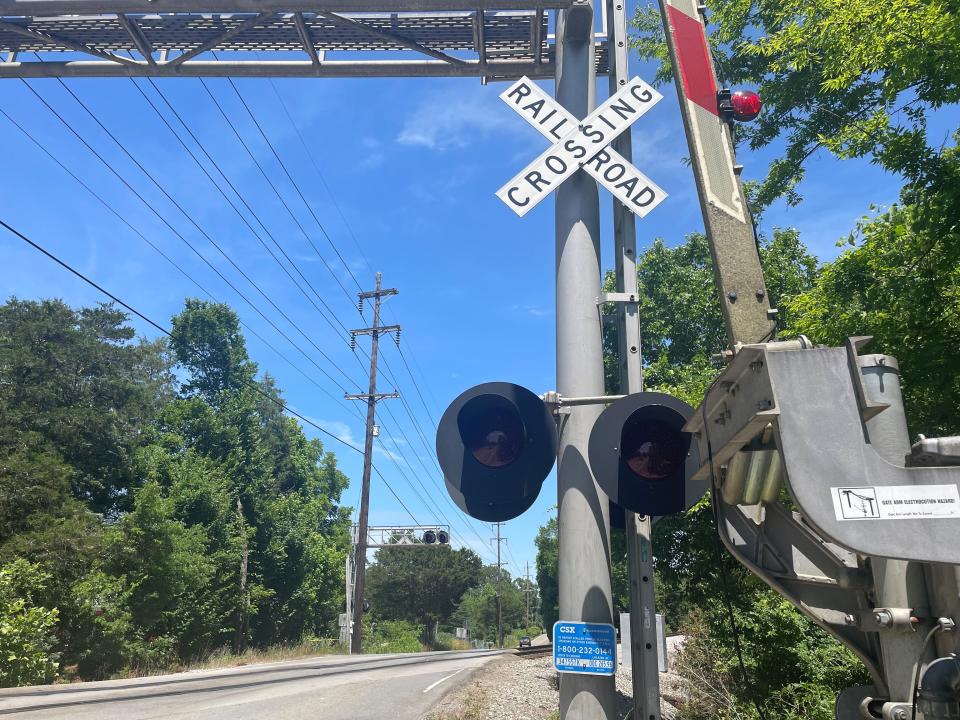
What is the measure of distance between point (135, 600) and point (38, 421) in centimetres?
1419

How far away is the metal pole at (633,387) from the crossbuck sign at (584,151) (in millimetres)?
188

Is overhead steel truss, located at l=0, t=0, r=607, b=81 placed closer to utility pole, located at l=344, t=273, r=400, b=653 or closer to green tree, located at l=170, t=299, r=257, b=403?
utility pole, located at l=344, t=273, r=400, b=653

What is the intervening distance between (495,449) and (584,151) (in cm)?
156

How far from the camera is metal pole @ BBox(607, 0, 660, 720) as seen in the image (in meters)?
A: 2.96

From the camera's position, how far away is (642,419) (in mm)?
3047

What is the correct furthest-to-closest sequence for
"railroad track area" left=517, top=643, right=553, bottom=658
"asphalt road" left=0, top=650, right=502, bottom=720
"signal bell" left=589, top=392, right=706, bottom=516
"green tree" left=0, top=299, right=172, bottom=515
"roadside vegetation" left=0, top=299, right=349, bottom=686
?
"green tree" left=0, top=299, right=172, bottom=515 < "railroad track area" left=517, top=643, right=553, bottom=658 < "roadside vegetation" left=0, top=299, right=349, bottom=686 < "asphalt road" left=0, top=650, right=502, bottom=720 < "signal bell" left=589, top=392, right=706, bottom=516

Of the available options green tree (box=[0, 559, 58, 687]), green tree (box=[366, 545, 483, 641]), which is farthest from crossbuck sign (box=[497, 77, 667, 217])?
green tree (box=[366, 545, 483, 641])

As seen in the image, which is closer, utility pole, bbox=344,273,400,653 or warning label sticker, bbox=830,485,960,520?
warning label sticker, bbox=830,485,960,520

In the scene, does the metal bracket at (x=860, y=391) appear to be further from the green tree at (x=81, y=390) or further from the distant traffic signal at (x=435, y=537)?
the green tree at (x=81, y=390)

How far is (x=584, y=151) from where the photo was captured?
11.6 feet

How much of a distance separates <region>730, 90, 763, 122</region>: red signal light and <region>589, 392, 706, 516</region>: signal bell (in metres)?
1.31

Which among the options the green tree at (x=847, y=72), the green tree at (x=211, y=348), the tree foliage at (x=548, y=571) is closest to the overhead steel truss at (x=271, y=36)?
the green tree at (x=847, y=72)

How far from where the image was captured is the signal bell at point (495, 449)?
311 centimetres

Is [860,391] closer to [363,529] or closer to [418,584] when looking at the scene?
[363,529]
